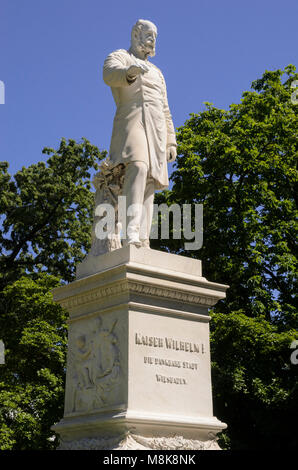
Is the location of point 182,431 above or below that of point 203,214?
below

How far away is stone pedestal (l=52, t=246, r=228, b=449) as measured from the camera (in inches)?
277

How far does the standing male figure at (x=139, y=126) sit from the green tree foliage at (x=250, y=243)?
954 cm

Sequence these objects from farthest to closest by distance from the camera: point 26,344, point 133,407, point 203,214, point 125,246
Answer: point 203,214 < point 26,344 < point 125,246 < point 133,407

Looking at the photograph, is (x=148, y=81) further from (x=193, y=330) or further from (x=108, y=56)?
(x=193, y=330)

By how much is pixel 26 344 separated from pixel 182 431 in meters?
12.6

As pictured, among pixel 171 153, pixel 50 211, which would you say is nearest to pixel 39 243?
pixel 50 211

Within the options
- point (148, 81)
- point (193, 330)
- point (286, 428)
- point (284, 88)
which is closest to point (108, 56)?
point (148, 81)

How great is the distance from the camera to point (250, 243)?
20.1 meters

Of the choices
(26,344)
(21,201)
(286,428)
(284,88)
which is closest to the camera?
(286,428)

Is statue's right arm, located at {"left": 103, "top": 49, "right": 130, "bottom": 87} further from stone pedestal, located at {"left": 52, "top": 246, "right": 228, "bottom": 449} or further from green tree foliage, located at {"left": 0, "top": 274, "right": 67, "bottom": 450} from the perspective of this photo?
green tree foliage, located at {"left": 0, "top": 274, "right": 67, "bottom": 450}

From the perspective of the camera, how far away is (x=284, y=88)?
77.8ft

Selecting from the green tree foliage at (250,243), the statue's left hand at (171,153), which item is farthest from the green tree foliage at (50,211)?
the statue's left hand at (171,153)

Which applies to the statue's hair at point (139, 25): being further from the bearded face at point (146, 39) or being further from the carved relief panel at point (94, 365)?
the carved relief panel at point (94, 365)

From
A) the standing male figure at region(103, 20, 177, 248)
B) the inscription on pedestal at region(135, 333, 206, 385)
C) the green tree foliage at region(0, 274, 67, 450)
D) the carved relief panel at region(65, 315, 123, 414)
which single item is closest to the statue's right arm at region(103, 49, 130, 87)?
the standing male figure at region(103, 20, 177, 248)
